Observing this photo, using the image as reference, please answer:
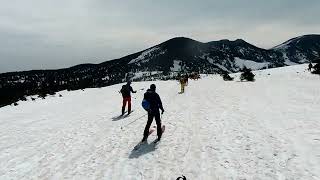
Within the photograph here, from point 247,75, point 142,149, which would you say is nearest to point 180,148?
point 142,149

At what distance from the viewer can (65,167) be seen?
1129cm

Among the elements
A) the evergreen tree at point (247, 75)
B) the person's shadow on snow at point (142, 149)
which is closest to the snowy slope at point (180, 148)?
the person's shadow on snow at point (142, 149)

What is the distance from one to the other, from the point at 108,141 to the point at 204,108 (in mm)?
9498

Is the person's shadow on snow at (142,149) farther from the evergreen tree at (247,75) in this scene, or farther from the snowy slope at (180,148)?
the evergreen tree at (247,75)

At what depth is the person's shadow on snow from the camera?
1218 cm

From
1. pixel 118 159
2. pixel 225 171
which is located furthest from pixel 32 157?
pixel 225 171

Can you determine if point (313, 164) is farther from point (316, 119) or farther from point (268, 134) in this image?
point (316, 119)

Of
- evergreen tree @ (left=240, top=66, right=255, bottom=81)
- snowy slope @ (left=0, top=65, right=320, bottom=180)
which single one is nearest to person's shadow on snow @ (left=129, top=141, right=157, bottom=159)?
snowy slope @ (left=0, top=65, right=320, bottom=180)

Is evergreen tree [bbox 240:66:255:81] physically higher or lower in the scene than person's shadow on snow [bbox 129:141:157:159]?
higher

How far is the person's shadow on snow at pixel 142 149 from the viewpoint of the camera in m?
12.2

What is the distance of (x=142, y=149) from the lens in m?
12.8

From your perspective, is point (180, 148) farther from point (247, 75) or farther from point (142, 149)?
point (247, 75)

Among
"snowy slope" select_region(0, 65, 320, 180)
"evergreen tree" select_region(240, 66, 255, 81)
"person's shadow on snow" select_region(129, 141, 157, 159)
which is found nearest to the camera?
"snowy slope" select_region(0, 65, 320, 180)

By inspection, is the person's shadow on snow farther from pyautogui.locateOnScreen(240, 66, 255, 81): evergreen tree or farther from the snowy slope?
pyautogui.locateOnScreen(240, 66, 255, 81): evergreen tree
